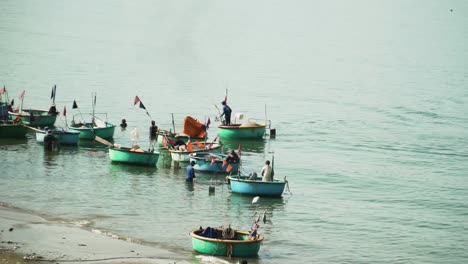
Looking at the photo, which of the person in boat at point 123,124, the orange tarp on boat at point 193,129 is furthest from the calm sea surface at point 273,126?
the orange tarp on boat at point 193,129

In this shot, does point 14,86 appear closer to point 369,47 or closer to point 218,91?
point 218,91

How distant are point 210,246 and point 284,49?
99583 mm

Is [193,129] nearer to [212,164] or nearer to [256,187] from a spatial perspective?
[212,164]

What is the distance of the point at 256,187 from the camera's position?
1512 inches

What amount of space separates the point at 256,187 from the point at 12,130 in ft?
52.1

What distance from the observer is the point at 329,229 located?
35500mm

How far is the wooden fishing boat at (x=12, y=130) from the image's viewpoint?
156 feet

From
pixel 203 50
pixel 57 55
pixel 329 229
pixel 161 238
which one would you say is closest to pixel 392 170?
pixel 329 229

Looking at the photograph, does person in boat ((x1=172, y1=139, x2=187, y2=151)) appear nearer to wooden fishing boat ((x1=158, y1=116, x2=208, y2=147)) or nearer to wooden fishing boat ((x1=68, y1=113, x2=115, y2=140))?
wooden fishing boat ((x1=158, y1=116, x2=208, y2=147))

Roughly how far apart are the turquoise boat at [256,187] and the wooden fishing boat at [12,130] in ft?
47.3

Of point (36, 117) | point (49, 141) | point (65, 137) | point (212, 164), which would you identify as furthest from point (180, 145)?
point (36, 117)

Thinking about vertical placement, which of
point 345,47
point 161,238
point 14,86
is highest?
point 345,47

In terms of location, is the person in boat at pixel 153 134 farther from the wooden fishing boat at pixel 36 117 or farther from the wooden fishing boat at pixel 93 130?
the wooden fishing boat at pixel 36 117

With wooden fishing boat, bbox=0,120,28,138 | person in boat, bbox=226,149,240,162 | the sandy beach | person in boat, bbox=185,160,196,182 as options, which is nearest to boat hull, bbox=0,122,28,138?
wooden fishing boat, bbox=0,120,28,138
